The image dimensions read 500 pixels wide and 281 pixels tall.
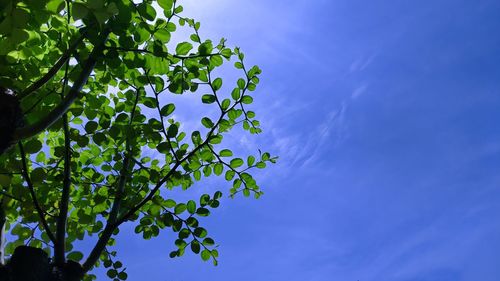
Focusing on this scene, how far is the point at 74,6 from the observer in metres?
1.57

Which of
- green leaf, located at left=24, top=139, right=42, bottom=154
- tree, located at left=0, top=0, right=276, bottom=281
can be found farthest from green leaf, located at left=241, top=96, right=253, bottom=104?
green leaf, located at left=24, top=139, right=42, bottom=154

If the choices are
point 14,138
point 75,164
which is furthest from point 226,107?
point 14,138

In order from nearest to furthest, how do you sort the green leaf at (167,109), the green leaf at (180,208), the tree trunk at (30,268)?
the tree trunk at (30,268) → the green leaf at (167,109) → the green leaf at (180,208)

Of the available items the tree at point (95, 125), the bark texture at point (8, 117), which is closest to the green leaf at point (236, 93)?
the tree at point (95, 125)

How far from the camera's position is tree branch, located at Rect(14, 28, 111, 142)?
1869mm

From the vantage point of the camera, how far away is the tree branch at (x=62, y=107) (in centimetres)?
187

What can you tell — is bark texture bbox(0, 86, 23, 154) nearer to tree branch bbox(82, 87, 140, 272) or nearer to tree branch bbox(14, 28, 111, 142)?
tree branch bbox(14, 28, 111, 142)

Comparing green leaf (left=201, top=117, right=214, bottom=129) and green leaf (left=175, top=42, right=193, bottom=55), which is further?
green leaf (left=201, top=117, right=214, bottom=129)

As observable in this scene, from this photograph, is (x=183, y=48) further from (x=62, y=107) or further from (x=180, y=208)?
(x=180, y=208)

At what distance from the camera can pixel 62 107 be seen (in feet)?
6.34

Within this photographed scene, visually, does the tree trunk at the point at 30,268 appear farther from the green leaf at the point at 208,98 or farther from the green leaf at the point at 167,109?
the green leaf at the point at 208,98

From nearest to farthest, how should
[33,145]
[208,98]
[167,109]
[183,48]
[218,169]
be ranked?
[33,145]
[183,48]
[167,109]
[208,98]
[218,169]

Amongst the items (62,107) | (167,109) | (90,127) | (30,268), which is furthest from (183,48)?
(30,268)

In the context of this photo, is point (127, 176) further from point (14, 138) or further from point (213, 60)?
point (14, 138)
